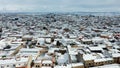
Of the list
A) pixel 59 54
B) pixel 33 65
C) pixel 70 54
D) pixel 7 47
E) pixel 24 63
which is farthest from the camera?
pixel 7 47

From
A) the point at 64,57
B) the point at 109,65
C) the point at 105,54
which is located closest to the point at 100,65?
the point at 109,65

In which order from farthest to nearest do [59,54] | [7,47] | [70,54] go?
[7,47] → [59,54] → [70,54]

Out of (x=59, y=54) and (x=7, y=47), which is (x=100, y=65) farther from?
(x=7, y=47)

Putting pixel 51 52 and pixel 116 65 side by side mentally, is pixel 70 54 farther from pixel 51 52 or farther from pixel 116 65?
pixel 116 65

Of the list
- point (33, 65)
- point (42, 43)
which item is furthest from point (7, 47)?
point (33, 65)

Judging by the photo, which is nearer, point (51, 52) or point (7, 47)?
point (51, 52)

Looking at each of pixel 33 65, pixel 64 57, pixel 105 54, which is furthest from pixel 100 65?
pixel 33 65

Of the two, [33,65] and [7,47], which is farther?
[7,47]

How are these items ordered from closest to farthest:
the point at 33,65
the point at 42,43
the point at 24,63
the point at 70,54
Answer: the point at 24,63 → the point at 33,65 → the point at 70,54 → the point at 42,43

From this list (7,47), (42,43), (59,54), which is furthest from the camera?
(42,43)
